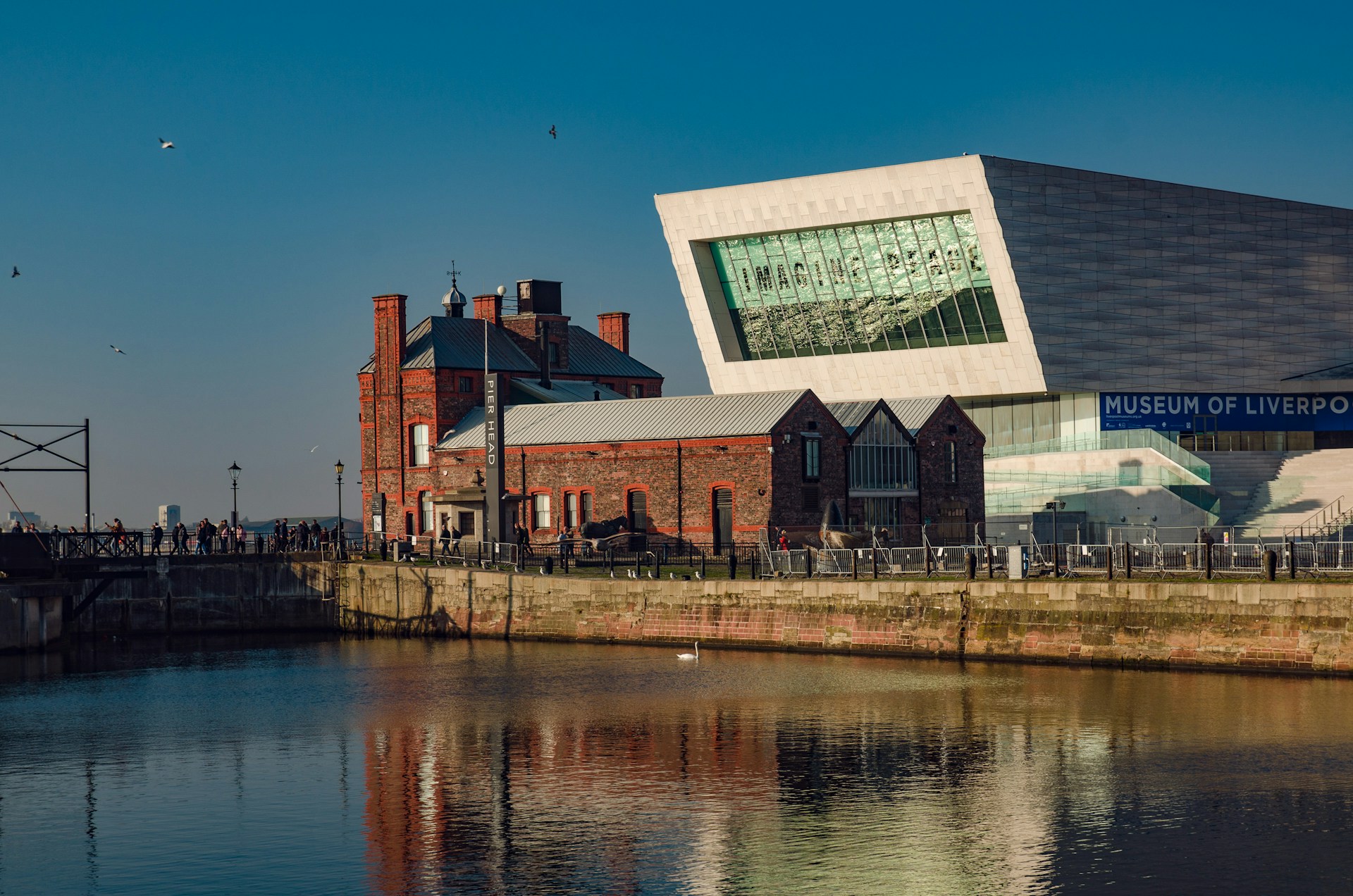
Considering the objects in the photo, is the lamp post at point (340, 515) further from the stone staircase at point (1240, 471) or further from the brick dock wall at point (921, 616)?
the stone staircase at point (1240, 471)

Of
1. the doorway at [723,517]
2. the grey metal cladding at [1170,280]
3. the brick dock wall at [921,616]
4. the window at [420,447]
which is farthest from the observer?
the window at [420,447]

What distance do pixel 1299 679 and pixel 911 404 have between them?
3099cm

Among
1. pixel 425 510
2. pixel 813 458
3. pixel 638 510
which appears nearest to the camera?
pixel 813 458

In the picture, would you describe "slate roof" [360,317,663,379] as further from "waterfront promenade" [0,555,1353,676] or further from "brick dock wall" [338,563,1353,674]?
"brick dock wall" [338,563,1353,674]

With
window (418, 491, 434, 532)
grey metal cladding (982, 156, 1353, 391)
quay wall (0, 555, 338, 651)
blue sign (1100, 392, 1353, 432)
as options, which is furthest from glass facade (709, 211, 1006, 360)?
quay wall (0, 555, 338, 651)

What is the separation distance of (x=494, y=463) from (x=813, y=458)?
1198 cm

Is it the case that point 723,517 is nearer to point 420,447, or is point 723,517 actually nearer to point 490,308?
point 420,447

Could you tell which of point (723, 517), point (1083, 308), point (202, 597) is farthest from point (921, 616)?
point (1083, 308)

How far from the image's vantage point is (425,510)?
237 ft

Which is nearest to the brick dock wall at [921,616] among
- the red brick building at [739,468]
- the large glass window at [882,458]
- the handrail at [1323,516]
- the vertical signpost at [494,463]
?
the vertical signpost at [494,463]

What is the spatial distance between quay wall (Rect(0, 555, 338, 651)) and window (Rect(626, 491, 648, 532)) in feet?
37.3

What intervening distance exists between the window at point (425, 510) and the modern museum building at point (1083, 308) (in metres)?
19.5

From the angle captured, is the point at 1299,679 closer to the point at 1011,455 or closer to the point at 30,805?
the point at 30,805

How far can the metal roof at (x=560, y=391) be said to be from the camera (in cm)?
7744
